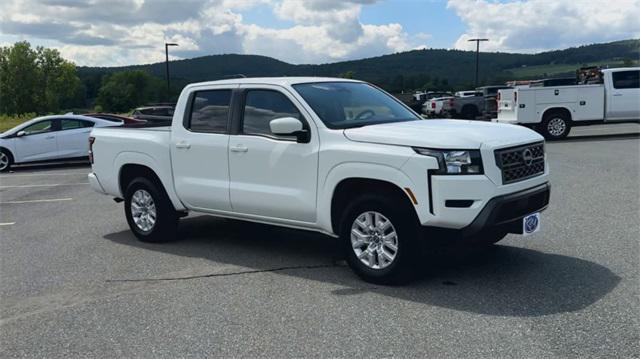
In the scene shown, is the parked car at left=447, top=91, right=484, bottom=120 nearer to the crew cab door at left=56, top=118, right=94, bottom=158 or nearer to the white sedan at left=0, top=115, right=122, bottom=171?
the white sedan at left=0, top=115, right=122, bottom=171

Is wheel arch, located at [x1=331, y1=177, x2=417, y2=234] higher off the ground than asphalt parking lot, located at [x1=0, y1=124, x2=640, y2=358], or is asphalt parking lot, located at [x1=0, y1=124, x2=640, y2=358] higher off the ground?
wheel arch, located at [x1=331, y1=177, x2=417, y2=234]

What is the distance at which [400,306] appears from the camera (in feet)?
16.4

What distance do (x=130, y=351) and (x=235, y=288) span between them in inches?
57.4

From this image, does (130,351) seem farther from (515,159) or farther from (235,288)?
(515,159)

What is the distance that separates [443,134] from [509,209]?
0.83 metres

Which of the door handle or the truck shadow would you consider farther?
the door handle

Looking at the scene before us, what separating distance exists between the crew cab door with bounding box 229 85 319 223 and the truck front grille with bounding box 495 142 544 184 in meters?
1.69

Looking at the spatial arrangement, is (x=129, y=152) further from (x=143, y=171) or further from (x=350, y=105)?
(x=350, y=105)

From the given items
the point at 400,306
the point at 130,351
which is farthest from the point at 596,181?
the point at 130,351

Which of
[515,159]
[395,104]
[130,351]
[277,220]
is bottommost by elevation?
[130,351]

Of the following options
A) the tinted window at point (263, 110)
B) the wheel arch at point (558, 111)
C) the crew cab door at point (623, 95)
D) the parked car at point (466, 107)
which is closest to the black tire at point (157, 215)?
the tinted window at point (263, 110)

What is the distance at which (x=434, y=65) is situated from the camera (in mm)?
102125

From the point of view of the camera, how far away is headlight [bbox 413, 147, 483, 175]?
5047 millimetres

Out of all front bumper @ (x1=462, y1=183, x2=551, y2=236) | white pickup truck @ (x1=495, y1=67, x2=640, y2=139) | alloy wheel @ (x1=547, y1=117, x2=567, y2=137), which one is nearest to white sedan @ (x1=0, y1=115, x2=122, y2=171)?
white pickup truck @ (x1=495, y1=67, x2=640, y2=139)
